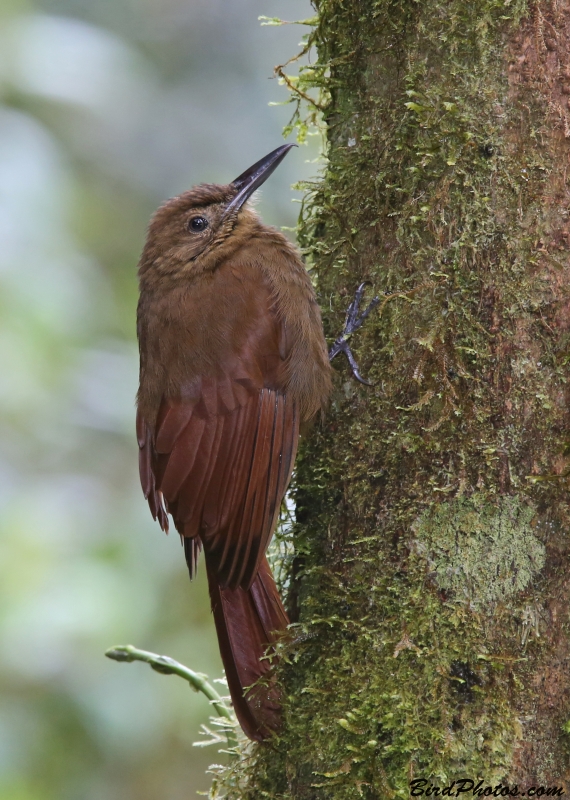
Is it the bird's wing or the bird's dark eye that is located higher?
the bird's dark eye

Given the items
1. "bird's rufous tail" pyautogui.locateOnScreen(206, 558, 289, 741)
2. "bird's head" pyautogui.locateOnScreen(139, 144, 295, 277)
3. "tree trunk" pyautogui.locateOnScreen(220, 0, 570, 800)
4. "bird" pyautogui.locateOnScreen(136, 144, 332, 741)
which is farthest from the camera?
"bird's head" pyautogui.locateOnScreen(139, 144, 295, 277)

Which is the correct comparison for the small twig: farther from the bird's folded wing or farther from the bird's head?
the bird's head

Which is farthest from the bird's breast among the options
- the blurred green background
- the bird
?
the blurred green background

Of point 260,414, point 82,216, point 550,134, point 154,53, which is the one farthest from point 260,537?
point 154,53

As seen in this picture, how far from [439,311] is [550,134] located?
Result: 1.50ft

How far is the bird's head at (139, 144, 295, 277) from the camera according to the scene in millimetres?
2801

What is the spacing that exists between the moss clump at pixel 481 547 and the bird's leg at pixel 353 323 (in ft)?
1.36

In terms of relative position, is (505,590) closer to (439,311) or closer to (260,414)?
(439,311)

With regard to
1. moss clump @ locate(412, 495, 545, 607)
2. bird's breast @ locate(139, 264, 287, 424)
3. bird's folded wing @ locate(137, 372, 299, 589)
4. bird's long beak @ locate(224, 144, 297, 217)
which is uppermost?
bird's long beak @ locate(224, 144, 297, 217)

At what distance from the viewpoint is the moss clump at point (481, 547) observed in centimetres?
173

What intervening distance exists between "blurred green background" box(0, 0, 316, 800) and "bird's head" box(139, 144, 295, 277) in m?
0.64

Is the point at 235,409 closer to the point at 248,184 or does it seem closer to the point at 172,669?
the point at 172,669

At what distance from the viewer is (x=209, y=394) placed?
7.86 ft

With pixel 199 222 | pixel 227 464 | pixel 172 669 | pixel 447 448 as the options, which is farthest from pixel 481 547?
pixel 199 222
